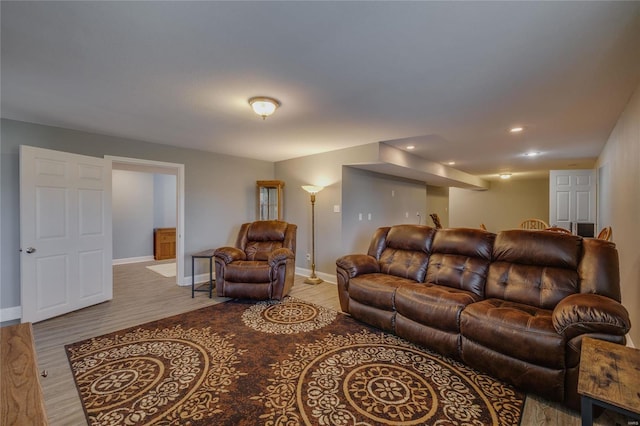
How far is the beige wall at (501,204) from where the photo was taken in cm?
916

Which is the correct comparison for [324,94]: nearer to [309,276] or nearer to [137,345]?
[137,345]

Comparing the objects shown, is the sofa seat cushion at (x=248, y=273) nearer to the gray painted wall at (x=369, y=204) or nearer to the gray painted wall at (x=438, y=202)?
the gray painted wall at (x=369, y=204)

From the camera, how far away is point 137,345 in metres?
2.61

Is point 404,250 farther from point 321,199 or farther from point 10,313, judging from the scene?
point 10,313

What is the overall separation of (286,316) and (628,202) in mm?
3604

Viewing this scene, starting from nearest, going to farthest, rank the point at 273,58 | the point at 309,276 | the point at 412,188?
1. the point at 273,58
2. the point at 309,276
3. the point at 412,188

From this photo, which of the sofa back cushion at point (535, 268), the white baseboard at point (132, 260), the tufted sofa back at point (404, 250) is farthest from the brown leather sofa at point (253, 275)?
the white baseboard at point (132, 260)

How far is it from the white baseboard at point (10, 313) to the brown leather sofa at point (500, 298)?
3.89m

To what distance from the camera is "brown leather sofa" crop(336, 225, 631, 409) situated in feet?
5.92

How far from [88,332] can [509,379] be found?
391 centimetres

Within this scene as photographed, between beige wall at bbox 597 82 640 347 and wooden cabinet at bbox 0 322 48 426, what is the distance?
3888 mm

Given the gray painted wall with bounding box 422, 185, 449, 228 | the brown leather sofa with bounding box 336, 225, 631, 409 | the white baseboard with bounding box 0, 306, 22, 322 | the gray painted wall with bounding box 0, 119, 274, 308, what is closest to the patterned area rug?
the brown leather sofa with bounding box 336, 225, 631, 409

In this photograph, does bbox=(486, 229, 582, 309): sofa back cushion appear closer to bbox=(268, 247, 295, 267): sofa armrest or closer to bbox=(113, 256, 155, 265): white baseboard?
bbox=(268, 247, 295, 267): sofa armrest

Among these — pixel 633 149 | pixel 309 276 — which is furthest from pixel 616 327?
pixel 309 276
